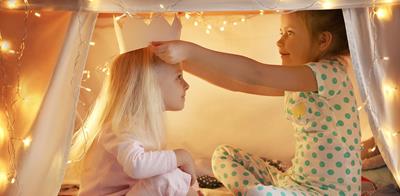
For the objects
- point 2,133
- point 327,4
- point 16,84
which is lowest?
point 2,133

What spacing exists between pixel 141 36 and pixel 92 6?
189 millimetres

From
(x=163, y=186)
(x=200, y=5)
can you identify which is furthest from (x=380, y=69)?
(x=163, y=186)

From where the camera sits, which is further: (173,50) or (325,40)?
(325,40)

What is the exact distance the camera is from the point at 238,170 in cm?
154

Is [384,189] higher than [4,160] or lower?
lower

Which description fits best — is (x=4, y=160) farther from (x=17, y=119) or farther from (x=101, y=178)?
(x=101, y=178)

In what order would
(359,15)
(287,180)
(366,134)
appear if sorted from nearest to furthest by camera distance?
(359,15), (287,180), (366,134)

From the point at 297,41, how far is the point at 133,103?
0.51m

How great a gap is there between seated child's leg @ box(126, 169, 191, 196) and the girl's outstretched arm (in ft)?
0.94

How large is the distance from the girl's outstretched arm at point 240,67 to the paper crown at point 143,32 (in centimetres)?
10

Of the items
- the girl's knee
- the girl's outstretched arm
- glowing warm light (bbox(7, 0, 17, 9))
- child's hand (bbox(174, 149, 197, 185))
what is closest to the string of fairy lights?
glowing warm light (bbox(7, 0, 17, 9))

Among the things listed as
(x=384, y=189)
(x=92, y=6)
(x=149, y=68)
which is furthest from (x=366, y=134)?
(x=92, y=6)

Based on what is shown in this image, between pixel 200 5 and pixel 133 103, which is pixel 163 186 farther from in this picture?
pixel 200 5

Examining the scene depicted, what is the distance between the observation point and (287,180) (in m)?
1.50
